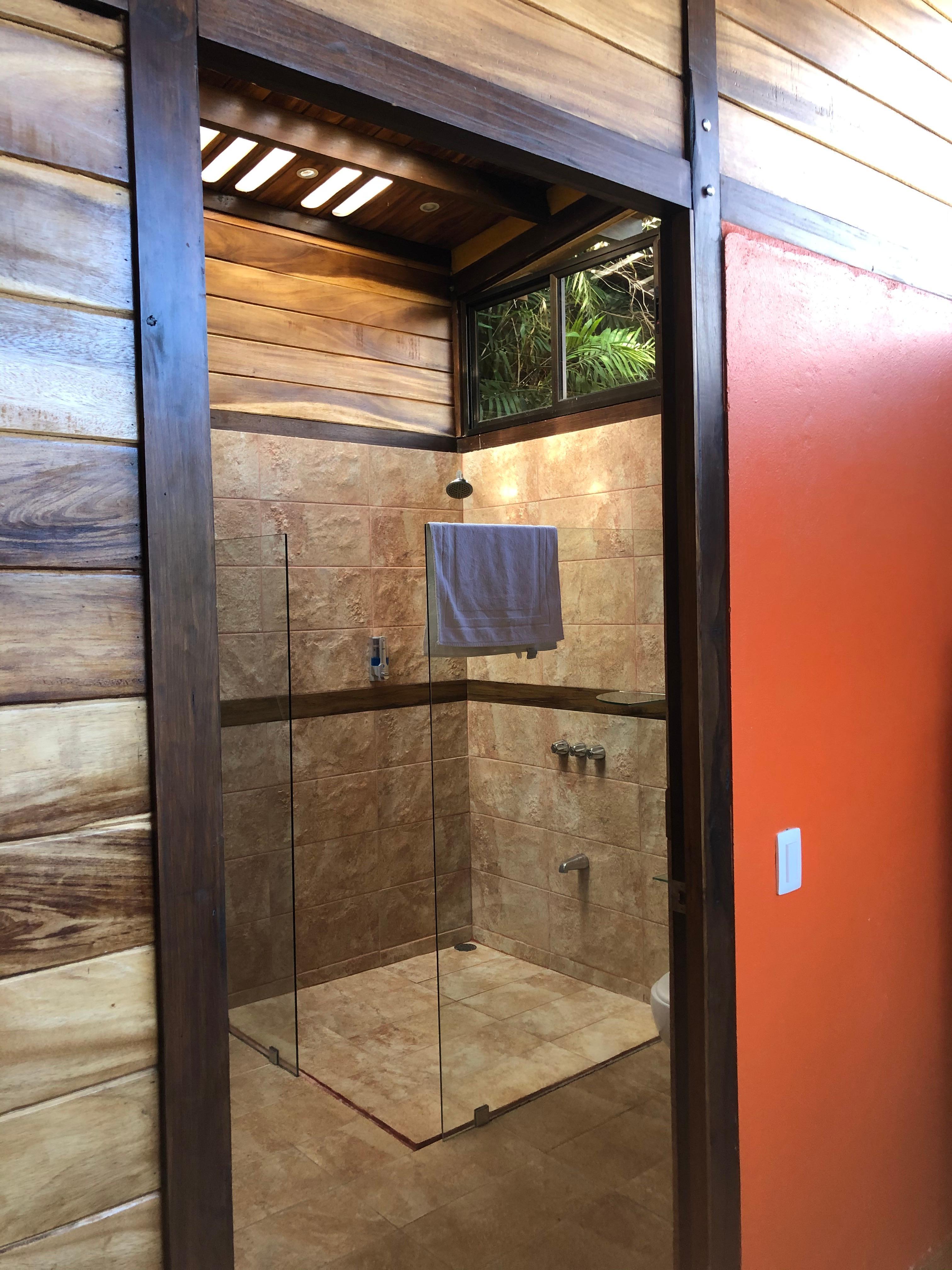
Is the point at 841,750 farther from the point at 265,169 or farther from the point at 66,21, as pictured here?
the point at 265,169

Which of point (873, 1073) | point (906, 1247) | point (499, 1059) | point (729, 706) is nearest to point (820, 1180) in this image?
point (873, 1073)

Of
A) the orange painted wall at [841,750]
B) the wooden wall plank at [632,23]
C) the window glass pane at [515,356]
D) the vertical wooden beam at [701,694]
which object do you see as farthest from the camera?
the window glass pane at [515,356]

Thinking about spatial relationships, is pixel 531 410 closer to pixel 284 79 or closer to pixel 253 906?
pixel 253 906

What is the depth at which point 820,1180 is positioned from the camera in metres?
1.95

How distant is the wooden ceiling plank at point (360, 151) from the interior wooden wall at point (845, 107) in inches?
71.1

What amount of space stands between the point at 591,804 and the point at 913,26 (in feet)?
7.31

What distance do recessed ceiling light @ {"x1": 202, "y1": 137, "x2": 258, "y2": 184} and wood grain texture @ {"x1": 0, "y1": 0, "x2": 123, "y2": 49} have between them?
236cm

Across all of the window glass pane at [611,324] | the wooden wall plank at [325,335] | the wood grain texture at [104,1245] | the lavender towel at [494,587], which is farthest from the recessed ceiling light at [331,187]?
the wood grain texture at [104,1245]

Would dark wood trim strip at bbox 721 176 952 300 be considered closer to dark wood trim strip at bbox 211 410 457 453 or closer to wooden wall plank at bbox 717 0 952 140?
wooden wall plank at bbox 717 0 952 140

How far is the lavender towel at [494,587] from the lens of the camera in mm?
2871

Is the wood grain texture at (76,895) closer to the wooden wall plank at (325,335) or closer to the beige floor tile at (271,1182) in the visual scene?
the beige floor tile at (271,1182)

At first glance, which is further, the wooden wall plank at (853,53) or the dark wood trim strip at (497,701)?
the dark wood trim strip at (497,701)

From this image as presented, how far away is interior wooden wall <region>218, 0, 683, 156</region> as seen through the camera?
1304 millimetres

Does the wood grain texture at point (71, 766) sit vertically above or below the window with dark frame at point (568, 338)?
below
